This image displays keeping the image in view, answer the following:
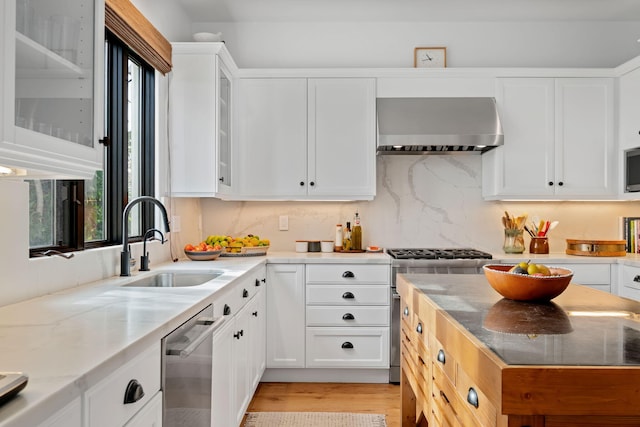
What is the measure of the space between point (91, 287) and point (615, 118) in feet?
12.3

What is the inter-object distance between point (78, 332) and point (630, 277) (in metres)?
3.46

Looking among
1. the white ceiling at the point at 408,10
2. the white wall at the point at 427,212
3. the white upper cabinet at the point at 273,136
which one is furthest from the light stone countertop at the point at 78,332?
the white ceiling at the point at 408,10

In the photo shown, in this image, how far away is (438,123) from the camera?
372 cm

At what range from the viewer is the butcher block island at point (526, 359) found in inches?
39.7

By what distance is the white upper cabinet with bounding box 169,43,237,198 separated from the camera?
333cm

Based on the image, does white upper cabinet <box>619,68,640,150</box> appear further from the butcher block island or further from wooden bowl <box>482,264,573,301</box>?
wooden bowl <box>482,264,573,301</box>

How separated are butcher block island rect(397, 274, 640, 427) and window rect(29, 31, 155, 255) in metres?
1.31

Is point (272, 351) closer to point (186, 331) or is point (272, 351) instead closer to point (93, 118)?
point (186, 331)

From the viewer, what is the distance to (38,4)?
1351mm

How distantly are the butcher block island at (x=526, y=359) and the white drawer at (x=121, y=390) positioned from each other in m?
0.82

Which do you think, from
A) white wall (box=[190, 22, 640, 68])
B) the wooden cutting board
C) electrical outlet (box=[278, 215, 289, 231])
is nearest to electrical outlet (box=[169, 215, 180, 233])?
electrical outlet (box=[278, 215, 289, 231])

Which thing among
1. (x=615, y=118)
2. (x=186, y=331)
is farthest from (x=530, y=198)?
(x=186, y=331)

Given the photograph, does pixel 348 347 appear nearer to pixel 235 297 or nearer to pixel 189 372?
pixel 235 297

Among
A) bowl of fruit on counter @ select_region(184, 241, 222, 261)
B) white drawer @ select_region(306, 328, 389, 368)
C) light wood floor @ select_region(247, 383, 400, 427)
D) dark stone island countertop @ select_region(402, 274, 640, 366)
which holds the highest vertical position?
bowl of fruit on counter @ select_region(184, 241, 222, 261)
